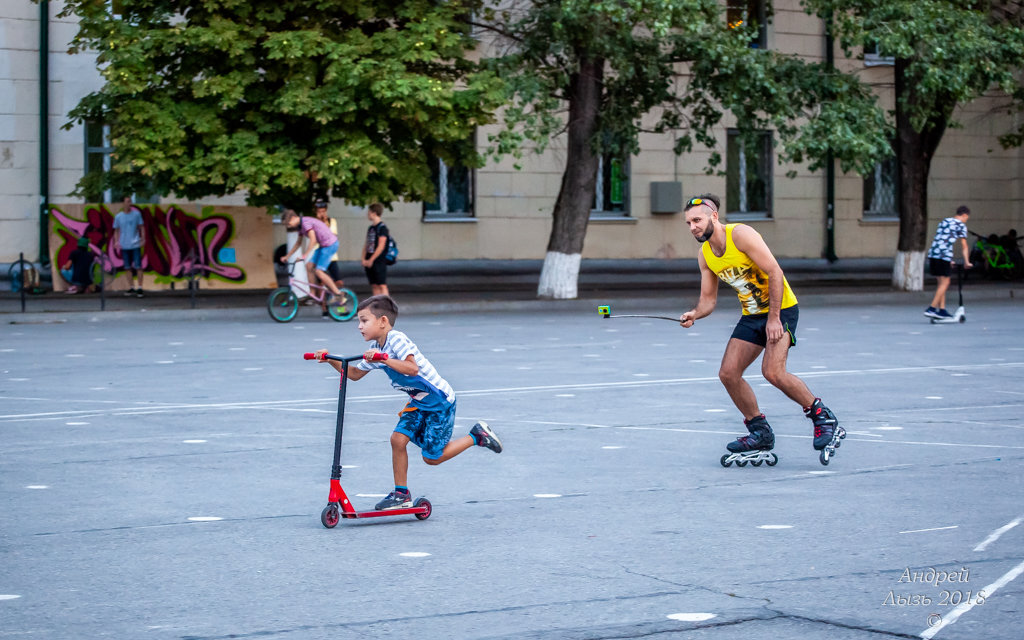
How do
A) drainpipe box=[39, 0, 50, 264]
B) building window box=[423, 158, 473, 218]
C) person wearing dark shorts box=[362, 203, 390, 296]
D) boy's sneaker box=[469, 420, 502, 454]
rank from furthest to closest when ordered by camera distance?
building window box=[423, 158, 473, 218] < drainpipe box=[39, 0, 50, 264] < person wearing dark shorts box=[362, 203, 390, 296] < boy's sneaker box=[469, 420, 502, 454]

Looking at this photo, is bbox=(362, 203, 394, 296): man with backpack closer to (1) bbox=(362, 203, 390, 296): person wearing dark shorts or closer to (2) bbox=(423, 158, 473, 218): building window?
→ (1) bbox=(362, 203, 390, 296): person wearing dark shorts

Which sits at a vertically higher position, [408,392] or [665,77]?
[665,77]

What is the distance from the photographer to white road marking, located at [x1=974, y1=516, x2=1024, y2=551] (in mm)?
6086

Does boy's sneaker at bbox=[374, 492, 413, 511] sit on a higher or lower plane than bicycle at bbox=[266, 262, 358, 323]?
lower

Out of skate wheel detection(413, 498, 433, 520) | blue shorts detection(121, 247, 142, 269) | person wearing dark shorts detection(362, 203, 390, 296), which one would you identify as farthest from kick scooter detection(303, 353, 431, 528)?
blue shorts detection(121, 247, 142, 269)

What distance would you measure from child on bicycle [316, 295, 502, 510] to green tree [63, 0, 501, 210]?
14566 millimetres

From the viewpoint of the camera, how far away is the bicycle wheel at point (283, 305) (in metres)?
20.5

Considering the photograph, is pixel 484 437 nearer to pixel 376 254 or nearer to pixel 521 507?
pixel 521 507

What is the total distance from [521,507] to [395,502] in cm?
70

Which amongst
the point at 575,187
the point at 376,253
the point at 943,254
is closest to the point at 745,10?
the point at 575,187

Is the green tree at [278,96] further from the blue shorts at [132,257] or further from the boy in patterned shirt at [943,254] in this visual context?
the boy in patterned shirt at [943,254]

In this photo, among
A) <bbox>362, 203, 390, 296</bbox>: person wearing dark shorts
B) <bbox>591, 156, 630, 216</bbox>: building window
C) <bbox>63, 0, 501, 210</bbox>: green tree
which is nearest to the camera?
<bbox>362, 203, 390, 296</bbox>: person wearing dark shorts

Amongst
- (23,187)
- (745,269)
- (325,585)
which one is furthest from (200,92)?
(325,585)

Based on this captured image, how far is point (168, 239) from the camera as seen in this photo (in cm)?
2738
